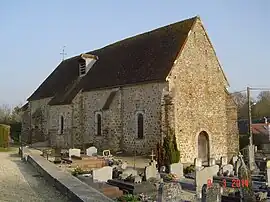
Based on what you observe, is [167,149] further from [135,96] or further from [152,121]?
[135,96]

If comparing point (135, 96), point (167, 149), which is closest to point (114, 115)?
point (135, 96)

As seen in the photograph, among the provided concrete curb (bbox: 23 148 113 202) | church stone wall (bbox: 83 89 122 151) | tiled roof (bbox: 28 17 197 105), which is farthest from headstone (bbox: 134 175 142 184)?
church stone wall (bbox: 83 89 122 151)

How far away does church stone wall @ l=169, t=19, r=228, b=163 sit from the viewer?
65.1 ft

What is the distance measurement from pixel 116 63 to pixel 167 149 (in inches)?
373

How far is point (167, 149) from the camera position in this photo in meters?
17.6

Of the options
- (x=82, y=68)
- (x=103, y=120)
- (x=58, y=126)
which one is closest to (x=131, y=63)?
(x=103, y=120)

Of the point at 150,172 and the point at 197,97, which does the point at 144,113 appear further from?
the point at 150,172

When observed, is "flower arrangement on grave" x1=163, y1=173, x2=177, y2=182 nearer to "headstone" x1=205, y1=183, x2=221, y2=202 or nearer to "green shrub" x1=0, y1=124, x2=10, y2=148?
"headstone" x1=205, y1=183, x2=221, y2=202

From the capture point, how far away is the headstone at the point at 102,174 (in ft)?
39.1

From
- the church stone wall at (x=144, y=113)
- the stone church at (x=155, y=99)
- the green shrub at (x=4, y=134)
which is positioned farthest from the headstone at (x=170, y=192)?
the green shrub at (x=4, y=134)

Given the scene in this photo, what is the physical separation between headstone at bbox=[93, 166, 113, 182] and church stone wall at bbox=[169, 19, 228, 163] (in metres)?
7.82

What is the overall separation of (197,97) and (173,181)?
946 cm

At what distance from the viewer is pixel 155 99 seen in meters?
20.1

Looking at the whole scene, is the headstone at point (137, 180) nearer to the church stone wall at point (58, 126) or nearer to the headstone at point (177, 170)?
the headstone at point (177, 170)
